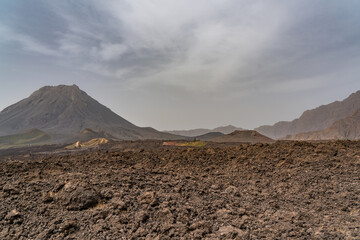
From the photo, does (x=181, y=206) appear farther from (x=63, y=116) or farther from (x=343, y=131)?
(x=63, y=116)

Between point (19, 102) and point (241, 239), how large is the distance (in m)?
184

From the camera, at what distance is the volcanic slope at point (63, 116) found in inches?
4653

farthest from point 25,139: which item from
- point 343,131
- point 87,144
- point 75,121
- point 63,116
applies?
point 343,131

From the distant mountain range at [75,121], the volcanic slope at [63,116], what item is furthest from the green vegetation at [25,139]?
the volcanic slope at [63,116]

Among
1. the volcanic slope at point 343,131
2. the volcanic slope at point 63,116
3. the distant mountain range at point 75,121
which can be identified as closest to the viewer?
the volcanic slope at point 343,131

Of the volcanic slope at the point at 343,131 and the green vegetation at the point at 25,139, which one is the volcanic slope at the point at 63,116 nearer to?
the green vegetation at the point at 25,139

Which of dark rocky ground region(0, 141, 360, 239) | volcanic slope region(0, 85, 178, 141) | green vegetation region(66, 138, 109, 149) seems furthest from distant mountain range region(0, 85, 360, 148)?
dark rocky ground region(0, 141, 360, 239)

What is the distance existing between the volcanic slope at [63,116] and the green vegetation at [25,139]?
23635 millimetres

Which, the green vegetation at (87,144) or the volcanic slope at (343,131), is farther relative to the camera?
the volcanic slope at (343,131)

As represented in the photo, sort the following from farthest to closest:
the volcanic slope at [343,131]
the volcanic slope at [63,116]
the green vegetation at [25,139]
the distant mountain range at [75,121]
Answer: the volcanic slope at [63,116], the distant mountain range at [75,121], the volcanic slope at [343,131], the green vegetation at [25,139]

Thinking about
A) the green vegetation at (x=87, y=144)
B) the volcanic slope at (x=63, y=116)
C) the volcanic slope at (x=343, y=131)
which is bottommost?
the green vegetation at (x=87, y=144)

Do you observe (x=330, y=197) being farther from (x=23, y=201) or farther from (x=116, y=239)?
(x=23, y=201)

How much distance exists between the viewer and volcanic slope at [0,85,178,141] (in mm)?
118188

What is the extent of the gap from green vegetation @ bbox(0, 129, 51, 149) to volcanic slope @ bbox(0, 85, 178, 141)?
23.6 m
